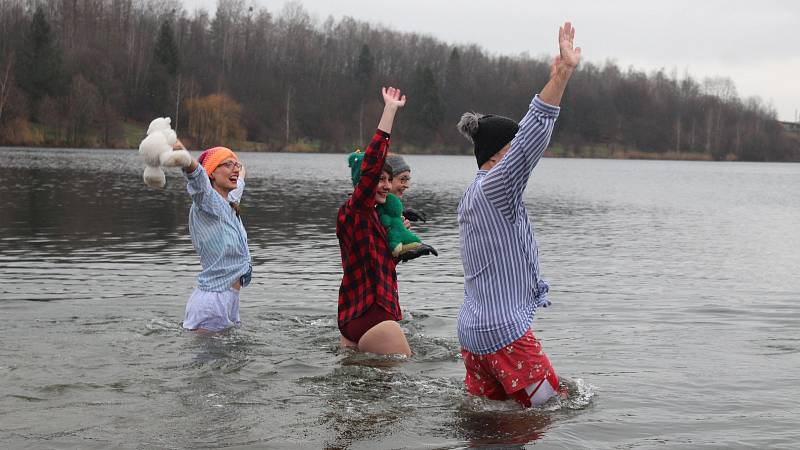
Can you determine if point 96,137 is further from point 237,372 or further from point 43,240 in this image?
point 237,372

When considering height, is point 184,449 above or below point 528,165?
below

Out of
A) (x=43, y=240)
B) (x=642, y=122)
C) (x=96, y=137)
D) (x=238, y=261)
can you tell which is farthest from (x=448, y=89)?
(x=238, y=261)

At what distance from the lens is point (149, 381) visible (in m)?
8.42

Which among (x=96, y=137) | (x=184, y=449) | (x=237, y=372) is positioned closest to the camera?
(x=184, y=449)

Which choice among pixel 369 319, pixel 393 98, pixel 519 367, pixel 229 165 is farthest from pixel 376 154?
pixel 519 367

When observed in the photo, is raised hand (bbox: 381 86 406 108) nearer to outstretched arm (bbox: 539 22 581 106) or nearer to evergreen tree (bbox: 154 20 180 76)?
outstretched arm (bbox: 539 22 581 106)

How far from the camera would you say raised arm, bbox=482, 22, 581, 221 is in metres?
5.61

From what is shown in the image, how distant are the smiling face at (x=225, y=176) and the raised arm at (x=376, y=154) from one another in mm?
1813

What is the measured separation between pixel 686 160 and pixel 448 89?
4198 cm

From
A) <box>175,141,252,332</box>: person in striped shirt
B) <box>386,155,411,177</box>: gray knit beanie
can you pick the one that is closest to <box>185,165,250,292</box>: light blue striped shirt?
<box>175,141,252,332</box>: person in striped shirt

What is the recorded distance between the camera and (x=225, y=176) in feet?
31.5

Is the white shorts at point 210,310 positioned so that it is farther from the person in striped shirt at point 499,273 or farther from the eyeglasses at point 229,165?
the person in striped shirt at point 499,273

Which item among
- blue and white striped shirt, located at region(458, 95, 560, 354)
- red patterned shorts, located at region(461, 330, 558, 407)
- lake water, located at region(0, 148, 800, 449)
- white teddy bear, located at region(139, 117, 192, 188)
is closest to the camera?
blue and white striped shirt, located at region(458, 95, 560, 354)

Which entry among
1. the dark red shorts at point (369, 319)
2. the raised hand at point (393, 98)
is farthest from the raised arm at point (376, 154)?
the dark red shorts at point (369, 319)
